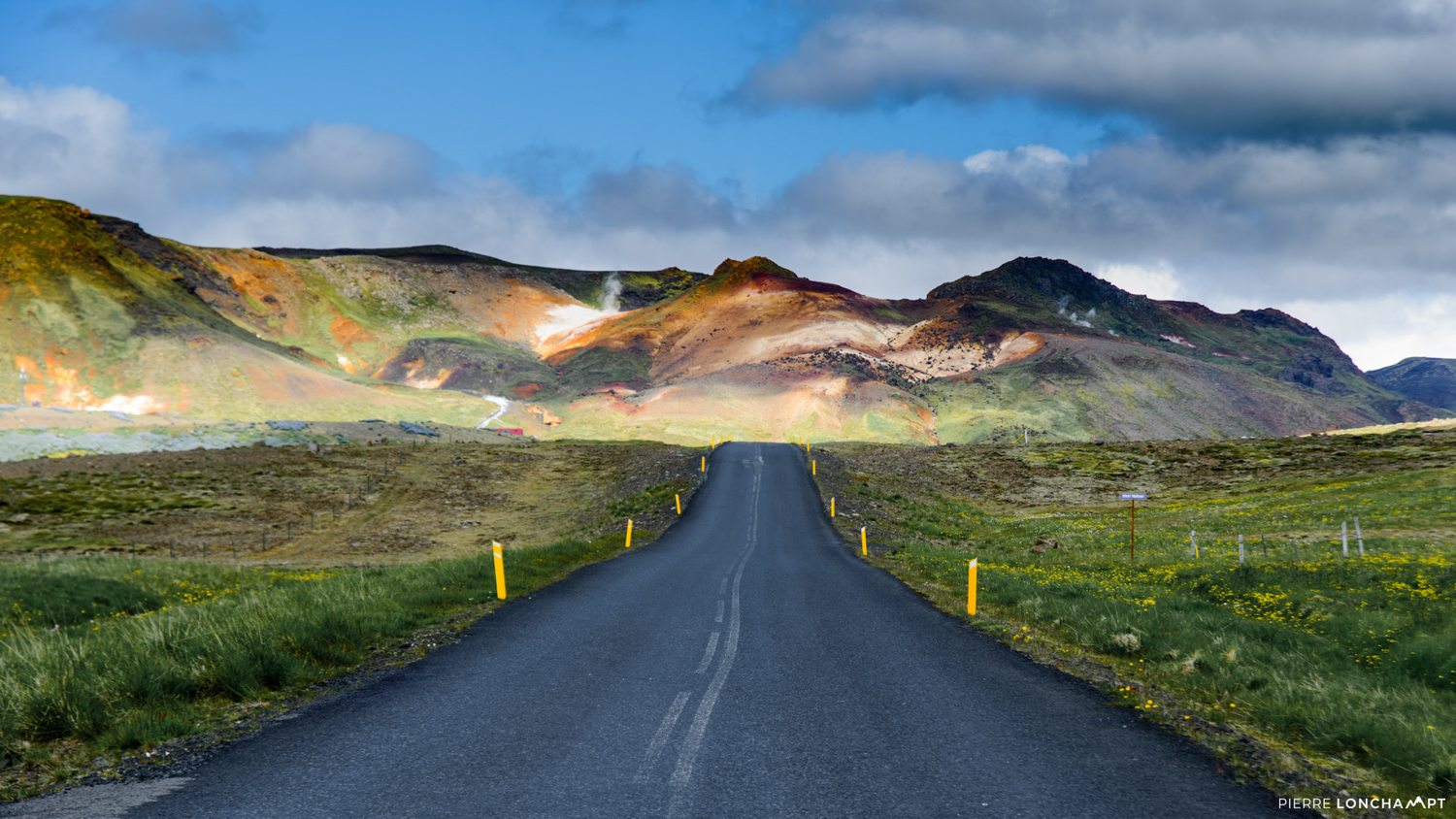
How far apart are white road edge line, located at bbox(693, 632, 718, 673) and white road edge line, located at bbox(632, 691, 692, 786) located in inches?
46.1

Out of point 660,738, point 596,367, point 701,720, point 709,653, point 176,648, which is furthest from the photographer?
point 596,367

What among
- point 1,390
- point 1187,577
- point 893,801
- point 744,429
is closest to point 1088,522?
point 1187,577

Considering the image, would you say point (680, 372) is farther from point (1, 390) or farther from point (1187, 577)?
point (1187, 577)

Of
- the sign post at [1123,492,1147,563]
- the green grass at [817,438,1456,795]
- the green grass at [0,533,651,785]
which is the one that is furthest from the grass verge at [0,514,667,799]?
the sign post at [1123,492,1147,563]

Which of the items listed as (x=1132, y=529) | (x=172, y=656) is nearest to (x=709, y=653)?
(x=172, y=656)

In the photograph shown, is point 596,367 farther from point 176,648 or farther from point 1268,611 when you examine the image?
point 176,648

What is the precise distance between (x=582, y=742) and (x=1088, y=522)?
117ft

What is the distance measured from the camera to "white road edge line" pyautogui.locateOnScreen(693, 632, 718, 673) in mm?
9922

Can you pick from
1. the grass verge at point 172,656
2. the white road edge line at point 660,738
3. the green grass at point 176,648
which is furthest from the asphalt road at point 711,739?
the green grass at point 176,648

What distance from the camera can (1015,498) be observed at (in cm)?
5166

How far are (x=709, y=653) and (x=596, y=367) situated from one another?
168835mm

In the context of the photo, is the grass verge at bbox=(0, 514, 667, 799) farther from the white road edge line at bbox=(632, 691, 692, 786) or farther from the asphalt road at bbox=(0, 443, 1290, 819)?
the white road edge line at bbox=(632, 691, 692, 786)

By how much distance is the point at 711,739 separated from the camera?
7.19 meters

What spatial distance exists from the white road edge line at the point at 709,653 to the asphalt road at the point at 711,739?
0.06 metres
